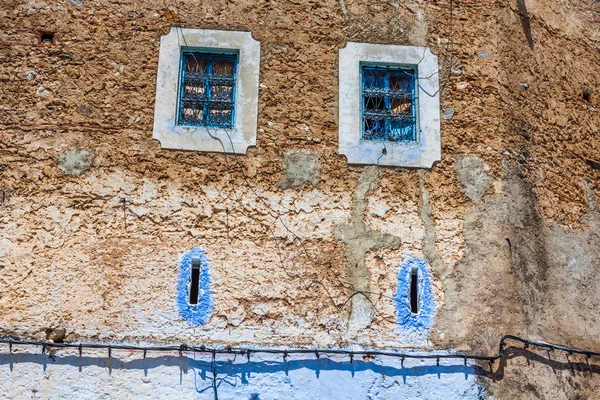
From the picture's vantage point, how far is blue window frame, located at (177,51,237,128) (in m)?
7.61

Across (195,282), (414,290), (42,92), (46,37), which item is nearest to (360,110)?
(414,290)

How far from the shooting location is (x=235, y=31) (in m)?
7.82

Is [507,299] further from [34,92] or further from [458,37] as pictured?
[34,92]

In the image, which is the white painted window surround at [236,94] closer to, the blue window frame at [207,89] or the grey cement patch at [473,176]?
the blue window frame at [207,89]

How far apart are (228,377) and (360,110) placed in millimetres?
2773

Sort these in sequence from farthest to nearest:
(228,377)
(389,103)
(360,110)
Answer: (389,103), (360,110), (228,377)

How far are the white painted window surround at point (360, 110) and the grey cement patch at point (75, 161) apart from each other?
7.62 ft

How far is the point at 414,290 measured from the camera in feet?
23.8

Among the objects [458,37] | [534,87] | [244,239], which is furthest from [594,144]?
[244,239]

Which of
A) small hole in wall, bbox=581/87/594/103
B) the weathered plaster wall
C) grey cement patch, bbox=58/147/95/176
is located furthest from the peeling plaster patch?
small hole in wall, bbox=581/87/594/103

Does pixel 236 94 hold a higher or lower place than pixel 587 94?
lower

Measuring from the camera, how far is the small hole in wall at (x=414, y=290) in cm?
719

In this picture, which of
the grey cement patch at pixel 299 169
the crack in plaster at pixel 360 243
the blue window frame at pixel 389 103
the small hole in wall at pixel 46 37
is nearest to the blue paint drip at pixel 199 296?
the grey cement patch at pixel 299 169

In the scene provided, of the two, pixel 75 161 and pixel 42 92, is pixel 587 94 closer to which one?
pixel 75 161
